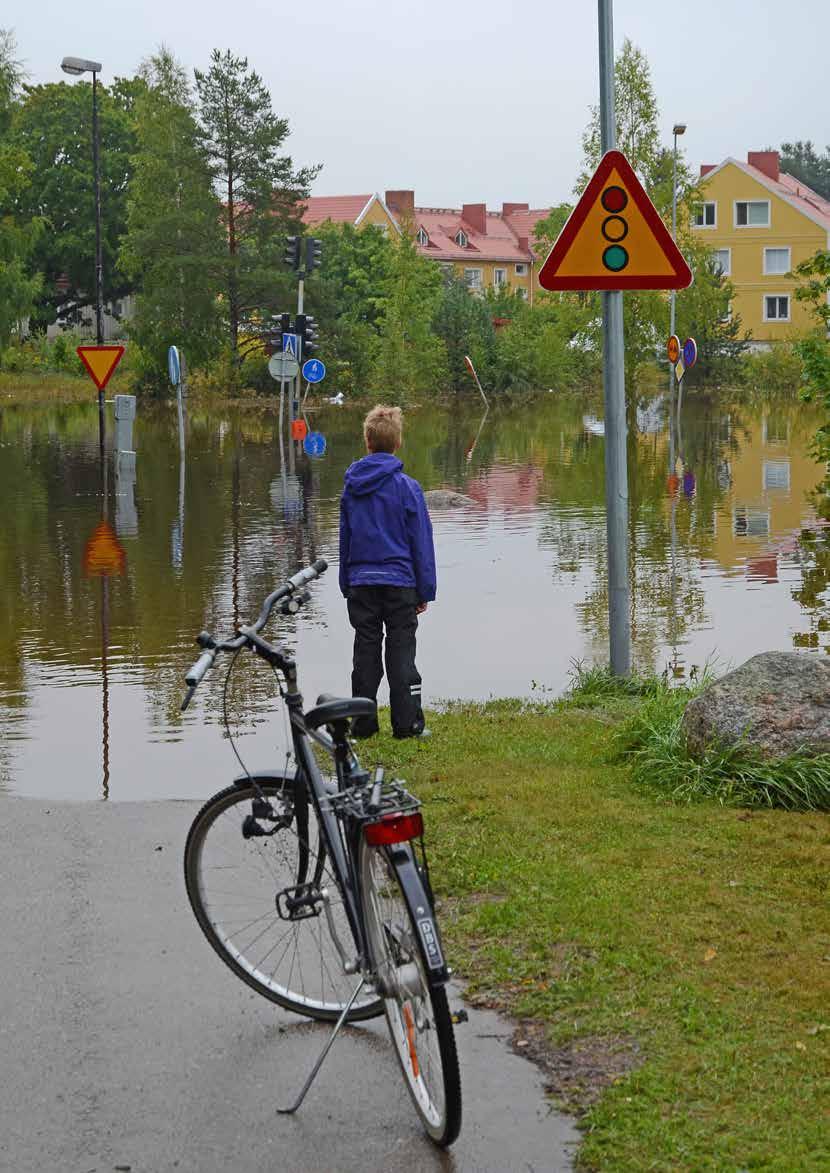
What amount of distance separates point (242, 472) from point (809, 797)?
22.9 m

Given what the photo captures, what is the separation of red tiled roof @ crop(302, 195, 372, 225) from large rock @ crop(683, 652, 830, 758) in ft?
311

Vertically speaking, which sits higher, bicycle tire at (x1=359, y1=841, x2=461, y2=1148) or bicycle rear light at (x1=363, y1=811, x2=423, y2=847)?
bicycle rear light at (x1=363, y1=811, x2=423, y2=847)

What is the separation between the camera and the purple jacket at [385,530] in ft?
27.3

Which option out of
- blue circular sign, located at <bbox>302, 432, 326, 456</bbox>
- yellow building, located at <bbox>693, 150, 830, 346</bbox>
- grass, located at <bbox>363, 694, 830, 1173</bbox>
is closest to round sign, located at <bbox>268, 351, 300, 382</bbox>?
blue circular sign, located at <bbox>302, 432, 326, 456</bbox>

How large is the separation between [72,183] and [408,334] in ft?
83.7

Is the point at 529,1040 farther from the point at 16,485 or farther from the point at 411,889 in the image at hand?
the point at 16,485

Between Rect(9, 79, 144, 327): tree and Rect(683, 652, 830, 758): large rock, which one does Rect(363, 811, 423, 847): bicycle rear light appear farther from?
Rect(9, 79, 144, 327): tree

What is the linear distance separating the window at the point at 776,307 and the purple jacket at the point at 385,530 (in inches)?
3100

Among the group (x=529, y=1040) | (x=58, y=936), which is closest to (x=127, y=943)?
(x=58, y=936)

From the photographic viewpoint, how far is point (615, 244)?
8164 millimetres

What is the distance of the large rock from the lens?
22.4ft

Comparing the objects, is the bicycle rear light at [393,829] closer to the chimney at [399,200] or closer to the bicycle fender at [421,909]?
the bicycle fender at [421,909]

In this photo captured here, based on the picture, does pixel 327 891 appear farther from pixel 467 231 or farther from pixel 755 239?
pixel 467 231

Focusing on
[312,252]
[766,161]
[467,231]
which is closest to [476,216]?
[467,231]
